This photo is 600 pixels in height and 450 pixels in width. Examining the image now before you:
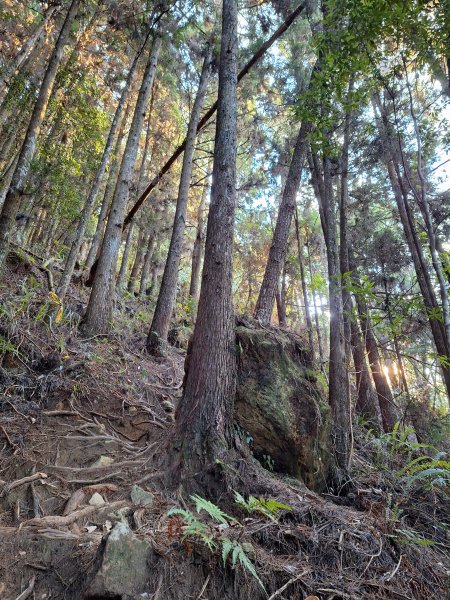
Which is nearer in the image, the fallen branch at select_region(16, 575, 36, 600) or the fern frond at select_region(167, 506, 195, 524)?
the fallen branch at select_region(16, 575, 36, 600)

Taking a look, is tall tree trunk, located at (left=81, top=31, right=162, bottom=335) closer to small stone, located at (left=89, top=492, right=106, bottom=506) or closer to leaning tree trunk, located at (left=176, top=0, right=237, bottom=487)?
leaning tree trunk, located at (left=176, top=0, right=237, bottom=487)

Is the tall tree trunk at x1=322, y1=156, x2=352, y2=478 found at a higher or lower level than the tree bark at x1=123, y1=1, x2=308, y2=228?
lower

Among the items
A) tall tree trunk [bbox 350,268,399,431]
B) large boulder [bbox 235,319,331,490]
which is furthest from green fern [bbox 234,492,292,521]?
tall tree trunk [bbox 350,268,399,431]

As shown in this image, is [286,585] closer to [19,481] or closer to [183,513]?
[183,513]

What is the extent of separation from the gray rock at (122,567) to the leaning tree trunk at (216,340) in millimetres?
947

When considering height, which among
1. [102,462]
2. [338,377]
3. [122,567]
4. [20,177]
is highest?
[20,177]

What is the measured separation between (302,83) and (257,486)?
9749mm

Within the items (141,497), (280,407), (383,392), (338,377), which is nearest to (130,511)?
(141,497)

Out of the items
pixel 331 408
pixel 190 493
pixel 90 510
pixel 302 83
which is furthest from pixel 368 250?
pixel 90 510

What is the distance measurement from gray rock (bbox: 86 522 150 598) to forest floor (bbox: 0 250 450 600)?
0.02m

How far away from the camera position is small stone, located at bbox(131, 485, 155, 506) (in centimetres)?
299

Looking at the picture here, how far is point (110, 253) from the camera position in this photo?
695cm

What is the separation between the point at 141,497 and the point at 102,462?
81 centimetres

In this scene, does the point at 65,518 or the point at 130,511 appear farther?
the point at 130,511
